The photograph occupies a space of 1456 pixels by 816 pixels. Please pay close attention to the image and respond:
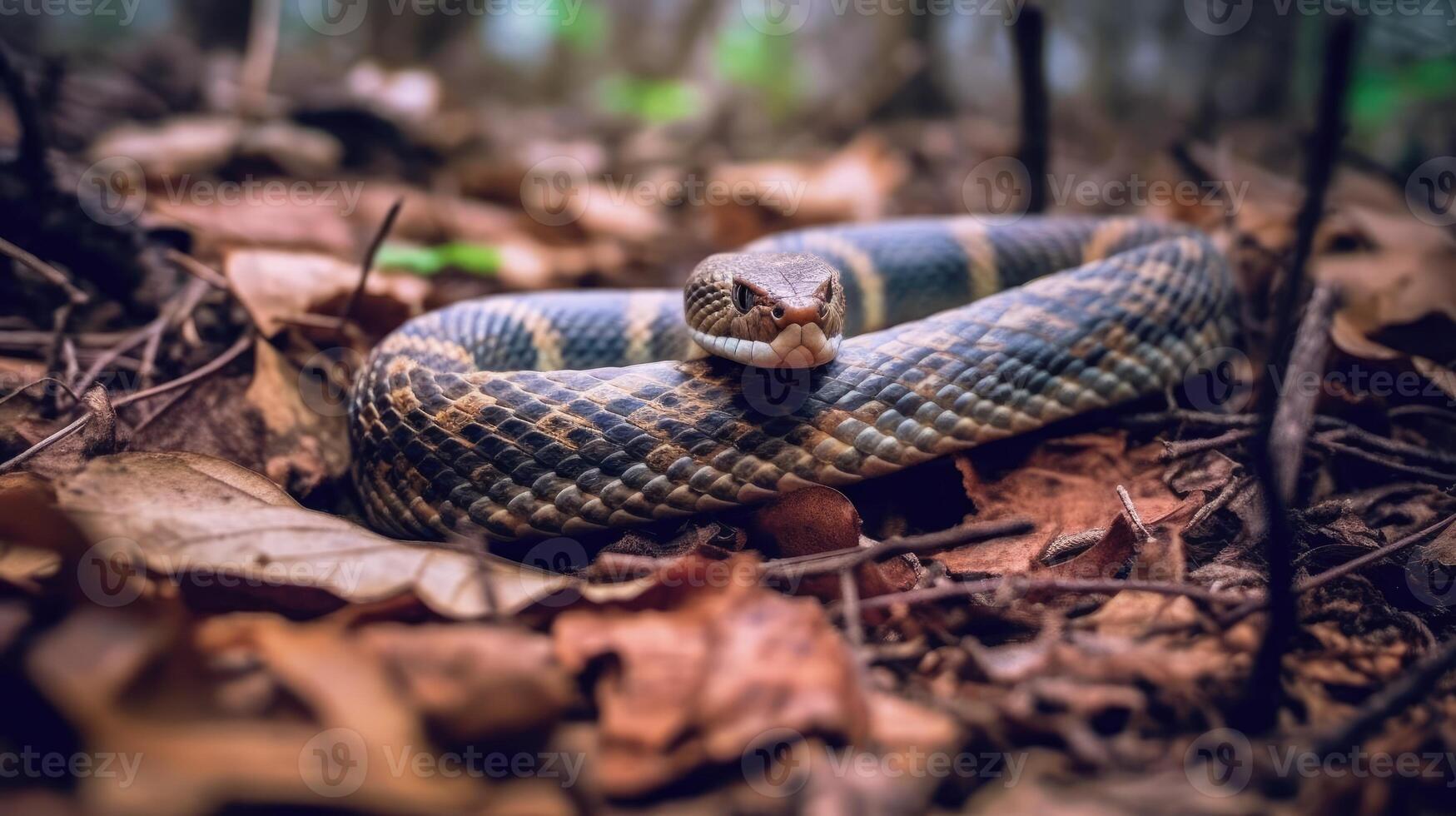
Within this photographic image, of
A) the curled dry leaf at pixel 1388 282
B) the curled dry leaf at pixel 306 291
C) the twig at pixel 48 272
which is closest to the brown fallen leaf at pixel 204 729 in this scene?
the curled dry leaf at pixel 306 291

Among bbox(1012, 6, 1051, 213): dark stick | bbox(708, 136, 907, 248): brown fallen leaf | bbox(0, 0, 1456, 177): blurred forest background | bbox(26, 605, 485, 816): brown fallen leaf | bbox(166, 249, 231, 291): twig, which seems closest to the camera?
bbox(26, 605, 485, 816): brown fallen leaf

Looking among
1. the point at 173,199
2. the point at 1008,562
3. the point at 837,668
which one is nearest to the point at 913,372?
the point at 1008,562

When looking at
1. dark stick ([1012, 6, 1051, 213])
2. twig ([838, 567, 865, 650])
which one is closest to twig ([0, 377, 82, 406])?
twig ([838, 567, 865, 650])

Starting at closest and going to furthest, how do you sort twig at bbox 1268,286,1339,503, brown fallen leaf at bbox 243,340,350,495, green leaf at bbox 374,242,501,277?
1. twig at bbox 1268,286,1339,503
2. brown fallen leaf at bbox 243,340,350,495
3. green leaf at bbox 374,242,501,277

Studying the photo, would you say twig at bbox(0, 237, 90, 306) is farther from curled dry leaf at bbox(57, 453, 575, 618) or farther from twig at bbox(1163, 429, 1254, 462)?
twig at bbox(1163, 429, 1254, 462)

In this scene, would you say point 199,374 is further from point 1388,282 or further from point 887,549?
point 1388,282

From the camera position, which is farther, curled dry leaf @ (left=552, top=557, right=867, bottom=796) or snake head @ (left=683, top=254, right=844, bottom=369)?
snake head @ (left=683, top=254, right=844, bottom=369)

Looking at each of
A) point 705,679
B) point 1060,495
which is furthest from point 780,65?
point 705,679

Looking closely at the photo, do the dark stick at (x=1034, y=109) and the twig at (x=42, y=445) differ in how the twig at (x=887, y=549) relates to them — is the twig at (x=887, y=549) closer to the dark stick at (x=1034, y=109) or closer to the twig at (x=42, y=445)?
the twig at (x=42, y=445)
